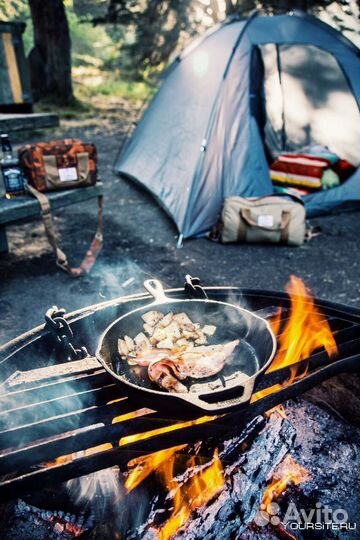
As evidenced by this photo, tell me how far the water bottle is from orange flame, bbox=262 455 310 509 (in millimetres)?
3457

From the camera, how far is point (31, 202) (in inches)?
163

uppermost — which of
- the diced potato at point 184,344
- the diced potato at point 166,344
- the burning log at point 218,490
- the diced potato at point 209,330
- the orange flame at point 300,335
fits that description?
the diced potato at point 166,344

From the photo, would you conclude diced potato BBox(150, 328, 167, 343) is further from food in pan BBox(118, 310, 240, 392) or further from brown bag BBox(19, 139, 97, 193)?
brown bag BBox(19, 139, 97, 193)

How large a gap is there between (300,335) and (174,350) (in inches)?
28.2

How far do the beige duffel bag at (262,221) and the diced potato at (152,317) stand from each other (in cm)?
331

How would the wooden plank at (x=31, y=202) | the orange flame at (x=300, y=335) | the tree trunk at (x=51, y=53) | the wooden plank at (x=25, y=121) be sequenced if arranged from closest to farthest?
the orange flame at (x=300, y=335) < the wooden plank at (x=25, y=121) < the wooden plank at (x=31, y=202) < the tree trunk at (x=51, y=53)

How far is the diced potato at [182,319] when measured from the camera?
7.06ft

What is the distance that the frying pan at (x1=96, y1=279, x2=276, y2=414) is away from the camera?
1490 mm

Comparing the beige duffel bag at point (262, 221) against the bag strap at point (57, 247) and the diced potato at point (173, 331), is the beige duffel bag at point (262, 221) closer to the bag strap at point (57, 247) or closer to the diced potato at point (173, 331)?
the bag strap at point (57, 247)

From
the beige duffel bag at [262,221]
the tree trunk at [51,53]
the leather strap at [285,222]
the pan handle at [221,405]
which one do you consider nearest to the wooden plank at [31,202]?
the beige duffel bag at [262,221]

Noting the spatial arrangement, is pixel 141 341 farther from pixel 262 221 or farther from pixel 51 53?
pixel 51 53

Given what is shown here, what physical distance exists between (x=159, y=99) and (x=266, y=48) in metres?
2.19

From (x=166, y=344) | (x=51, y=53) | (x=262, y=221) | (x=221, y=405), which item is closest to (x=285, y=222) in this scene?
(x=262, y=221)

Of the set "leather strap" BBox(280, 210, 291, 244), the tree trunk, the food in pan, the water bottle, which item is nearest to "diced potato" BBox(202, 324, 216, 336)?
the food in pan
